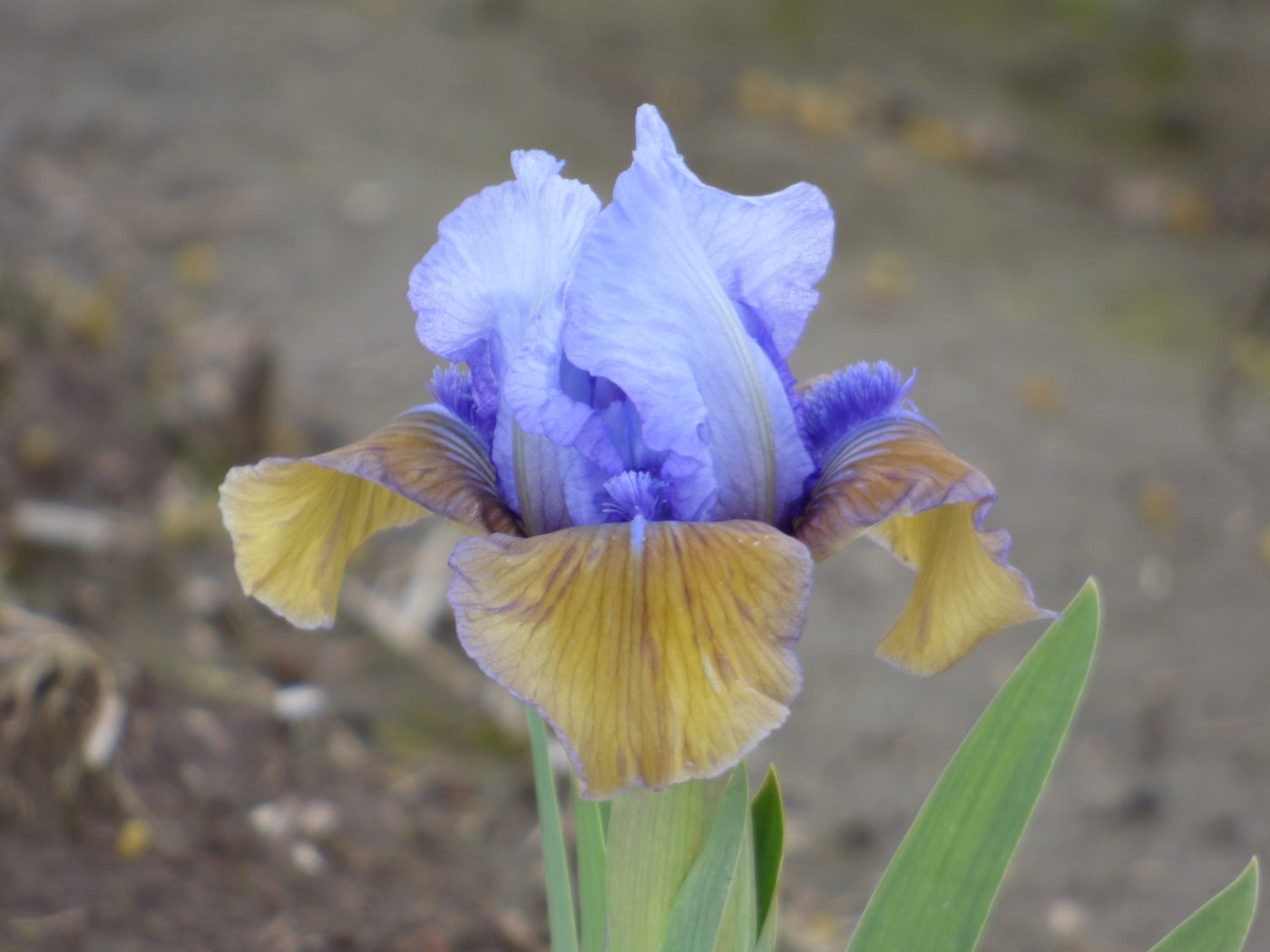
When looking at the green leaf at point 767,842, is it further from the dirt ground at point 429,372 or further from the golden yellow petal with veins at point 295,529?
the dirt ground at point 429,372

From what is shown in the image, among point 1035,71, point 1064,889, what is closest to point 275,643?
point 1064,889

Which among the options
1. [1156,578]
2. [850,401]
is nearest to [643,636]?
[850,401]

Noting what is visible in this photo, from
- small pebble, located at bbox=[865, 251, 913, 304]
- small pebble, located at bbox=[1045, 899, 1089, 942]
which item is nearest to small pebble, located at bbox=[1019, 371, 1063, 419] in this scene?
small pebble, located at bbox=[865, 251, 913, 304]

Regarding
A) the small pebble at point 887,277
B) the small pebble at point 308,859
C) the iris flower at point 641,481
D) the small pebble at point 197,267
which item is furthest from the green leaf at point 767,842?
the small pebble at point 887,277

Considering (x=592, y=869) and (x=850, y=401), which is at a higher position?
(x=850, y=401)

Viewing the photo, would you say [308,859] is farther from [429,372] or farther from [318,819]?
[429,372]

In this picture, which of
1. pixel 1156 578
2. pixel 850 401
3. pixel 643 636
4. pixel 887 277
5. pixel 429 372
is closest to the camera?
pixel 643 636
